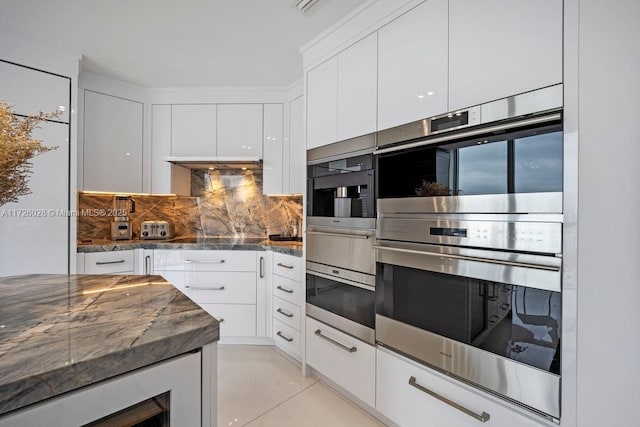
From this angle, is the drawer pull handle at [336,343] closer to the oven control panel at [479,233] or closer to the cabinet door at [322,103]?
the oven control panel at [479,233]

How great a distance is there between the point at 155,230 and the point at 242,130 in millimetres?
1335

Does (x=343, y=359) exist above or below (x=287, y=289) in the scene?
below

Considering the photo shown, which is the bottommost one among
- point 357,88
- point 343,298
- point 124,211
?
point 343,298

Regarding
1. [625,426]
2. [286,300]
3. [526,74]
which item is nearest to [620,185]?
[526,74]

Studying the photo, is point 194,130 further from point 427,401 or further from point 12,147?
point 427,401

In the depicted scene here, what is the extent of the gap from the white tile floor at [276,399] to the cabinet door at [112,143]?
191 cm

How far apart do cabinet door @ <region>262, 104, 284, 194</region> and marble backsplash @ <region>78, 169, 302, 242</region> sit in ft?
1.21

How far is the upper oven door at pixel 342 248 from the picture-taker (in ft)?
5.98

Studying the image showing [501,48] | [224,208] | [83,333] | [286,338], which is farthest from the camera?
[224,208]

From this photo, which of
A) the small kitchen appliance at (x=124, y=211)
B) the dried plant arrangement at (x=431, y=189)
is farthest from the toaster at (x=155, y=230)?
the dried plant arrangement at (x=431, y=189)

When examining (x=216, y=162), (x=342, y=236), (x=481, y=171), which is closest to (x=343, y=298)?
(x=342, y=236)

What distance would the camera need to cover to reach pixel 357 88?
6.23 ft

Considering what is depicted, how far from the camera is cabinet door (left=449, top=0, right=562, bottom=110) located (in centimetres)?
112

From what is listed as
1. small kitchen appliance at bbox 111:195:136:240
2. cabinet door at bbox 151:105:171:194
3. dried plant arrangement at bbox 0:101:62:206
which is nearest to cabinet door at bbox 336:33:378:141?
dried plant arrangement at bbox 0:101:62:206
